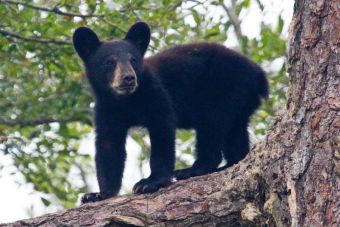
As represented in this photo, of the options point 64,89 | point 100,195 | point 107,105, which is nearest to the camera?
point 100,195

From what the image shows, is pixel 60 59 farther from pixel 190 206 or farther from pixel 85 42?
pixel 190 206

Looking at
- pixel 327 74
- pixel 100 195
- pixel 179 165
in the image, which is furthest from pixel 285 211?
pixel 179 165

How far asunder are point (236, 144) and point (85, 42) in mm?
2399

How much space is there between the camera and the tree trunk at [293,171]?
222 inches

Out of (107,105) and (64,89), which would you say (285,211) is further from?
(64,89)

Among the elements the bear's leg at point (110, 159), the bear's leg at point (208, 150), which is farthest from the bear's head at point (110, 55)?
the bear's leg at point (208, 150)

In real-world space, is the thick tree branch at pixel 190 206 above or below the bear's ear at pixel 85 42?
below

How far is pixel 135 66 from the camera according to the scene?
9570mm

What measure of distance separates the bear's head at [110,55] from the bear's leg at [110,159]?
0.57 meters

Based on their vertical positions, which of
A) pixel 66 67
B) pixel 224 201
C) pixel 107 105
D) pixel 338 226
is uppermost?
pixel 66 67

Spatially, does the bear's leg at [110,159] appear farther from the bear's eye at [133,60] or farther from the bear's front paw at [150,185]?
the bear's front paw at [150,185]

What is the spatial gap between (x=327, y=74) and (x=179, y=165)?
8218 mm

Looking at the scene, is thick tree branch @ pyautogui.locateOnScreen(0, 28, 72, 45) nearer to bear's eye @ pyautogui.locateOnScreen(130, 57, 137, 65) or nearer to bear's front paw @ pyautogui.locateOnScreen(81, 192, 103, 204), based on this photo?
bear's eye @ pyautogui.locateOnScreen(130, 57, 137, 65)

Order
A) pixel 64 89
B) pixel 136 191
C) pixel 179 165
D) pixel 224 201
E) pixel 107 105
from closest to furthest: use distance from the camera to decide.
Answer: pixel 224 201 < pixel 136 191 < pixel 107 105 < pixel 64 89 < pixel 179 165
